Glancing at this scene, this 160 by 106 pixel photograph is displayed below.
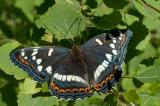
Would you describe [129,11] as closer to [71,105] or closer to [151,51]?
[151,51]

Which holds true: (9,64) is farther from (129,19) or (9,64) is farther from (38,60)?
(129,19)

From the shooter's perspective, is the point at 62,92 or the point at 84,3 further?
the point at 84,3

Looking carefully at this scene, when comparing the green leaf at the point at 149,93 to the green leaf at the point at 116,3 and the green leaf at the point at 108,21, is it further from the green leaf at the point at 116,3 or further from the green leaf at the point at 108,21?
the green leaf at the point at 116,3

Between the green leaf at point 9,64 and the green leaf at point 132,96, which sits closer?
the green leaf at point 132,96

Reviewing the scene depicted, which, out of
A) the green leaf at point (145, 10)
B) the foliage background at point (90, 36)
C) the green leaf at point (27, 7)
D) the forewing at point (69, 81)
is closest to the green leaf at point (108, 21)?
the foliage background at point (90, 36)

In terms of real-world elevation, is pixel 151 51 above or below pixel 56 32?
below

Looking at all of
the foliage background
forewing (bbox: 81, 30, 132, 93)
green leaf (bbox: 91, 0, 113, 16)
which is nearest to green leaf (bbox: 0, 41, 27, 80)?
the foliage background

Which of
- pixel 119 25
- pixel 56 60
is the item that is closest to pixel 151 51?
pixel 119 25
